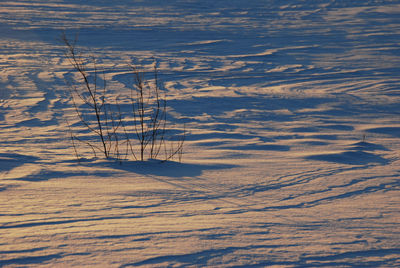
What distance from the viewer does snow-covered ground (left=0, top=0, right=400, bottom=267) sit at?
95.0 inches

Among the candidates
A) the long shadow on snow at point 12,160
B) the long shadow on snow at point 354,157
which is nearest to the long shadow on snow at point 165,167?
the long shadow on snow at point 12,160

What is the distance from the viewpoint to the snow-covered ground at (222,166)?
2412 millimetres

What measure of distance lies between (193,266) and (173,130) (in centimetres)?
325

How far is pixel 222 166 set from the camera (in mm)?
3904

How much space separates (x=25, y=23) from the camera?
1295 cm

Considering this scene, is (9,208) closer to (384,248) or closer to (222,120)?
(384,248)

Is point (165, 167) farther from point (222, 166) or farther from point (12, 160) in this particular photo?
point (12, 160)

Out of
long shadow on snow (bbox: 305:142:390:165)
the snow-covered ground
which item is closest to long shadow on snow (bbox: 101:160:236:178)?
the snow-covered ground

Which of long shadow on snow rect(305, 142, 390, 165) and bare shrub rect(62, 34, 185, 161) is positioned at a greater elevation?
bare shrub rect(62, 34, 185, 161)

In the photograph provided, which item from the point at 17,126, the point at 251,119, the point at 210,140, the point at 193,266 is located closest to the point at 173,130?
the point at 210,140

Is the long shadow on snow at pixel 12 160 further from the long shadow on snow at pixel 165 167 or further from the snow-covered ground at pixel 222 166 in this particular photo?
the long shadow on snow at pixel 165 167

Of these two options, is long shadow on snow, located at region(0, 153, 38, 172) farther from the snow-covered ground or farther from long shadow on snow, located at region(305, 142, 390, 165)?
long shadow on snow, located at region(305, 142, 390, 165)

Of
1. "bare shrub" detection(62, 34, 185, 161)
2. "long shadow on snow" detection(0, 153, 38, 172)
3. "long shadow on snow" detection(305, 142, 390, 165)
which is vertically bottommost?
"long shadow on snow" detection(305, 142, 390, 165)

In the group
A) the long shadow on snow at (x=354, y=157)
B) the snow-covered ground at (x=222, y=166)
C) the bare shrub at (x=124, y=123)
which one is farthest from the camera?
the bare shrub at (x=124, y=123)
